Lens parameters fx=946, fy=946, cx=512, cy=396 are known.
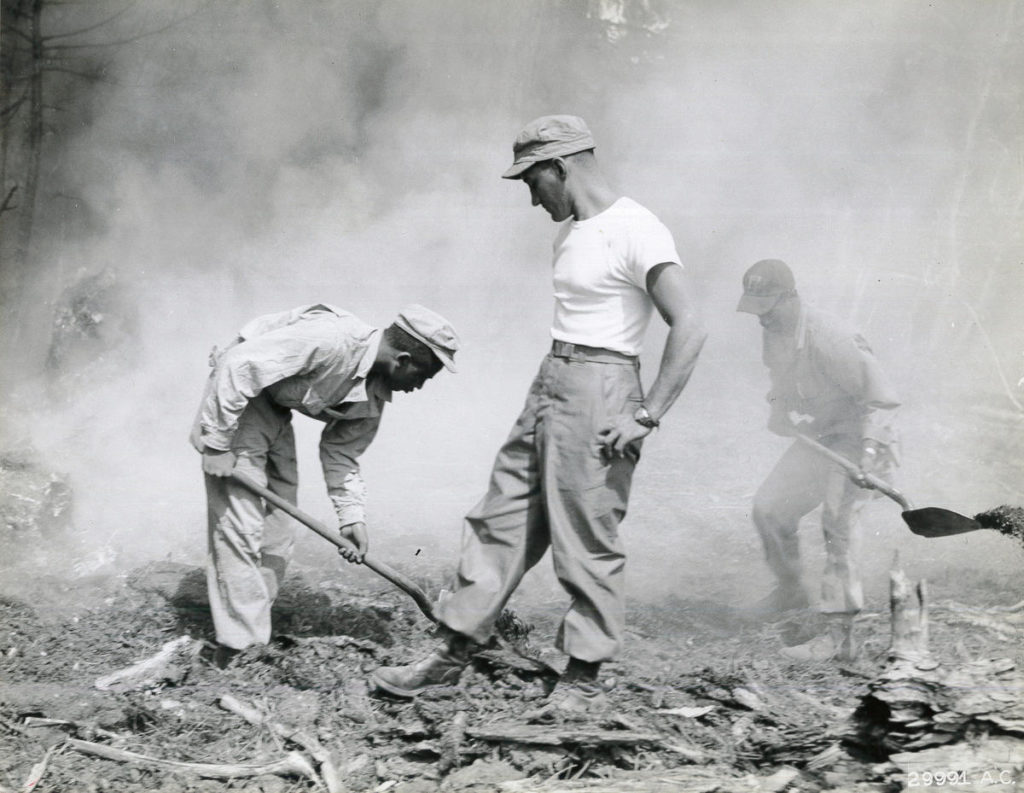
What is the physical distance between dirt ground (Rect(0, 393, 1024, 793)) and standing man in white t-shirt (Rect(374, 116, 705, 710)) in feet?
0.80

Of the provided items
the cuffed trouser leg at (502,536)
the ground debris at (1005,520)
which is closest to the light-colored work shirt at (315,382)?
the cuffed trouser leg at (502,536)

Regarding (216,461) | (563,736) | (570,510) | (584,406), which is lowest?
(563,736)

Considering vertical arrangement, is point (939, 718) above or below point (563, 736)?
above

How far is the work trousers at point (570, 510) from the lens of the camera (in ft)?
9.93

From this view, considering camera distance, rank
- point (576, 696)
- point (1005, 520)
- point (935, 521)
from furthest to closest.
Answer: point (935, 521), point (1005, 520), point (576, 696)

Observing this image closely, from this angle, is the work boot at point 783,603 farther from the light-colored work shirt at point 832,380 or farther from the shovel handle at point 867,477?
the light-colored work shirt at point 832,380

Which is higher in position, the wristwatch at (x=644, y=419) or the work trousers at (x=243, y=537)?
the wristwatch at (x=644, y=419)

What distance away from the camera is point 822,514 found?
431 centimetres

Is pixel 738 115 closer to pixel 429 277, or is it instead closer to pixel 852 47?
pixel 852 47

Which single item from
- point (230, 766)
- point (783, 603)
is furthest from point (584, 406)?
point (783, 603)

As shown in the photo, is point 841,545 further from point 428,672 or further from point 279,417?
point 279,417

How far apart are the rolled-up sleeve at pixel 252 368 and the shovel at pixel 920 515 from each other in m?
2.37

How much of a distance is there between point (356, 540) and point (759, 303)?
7.11 feet

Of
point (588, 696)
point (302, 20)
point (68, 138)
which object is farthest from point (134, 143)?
point (588, 696)
